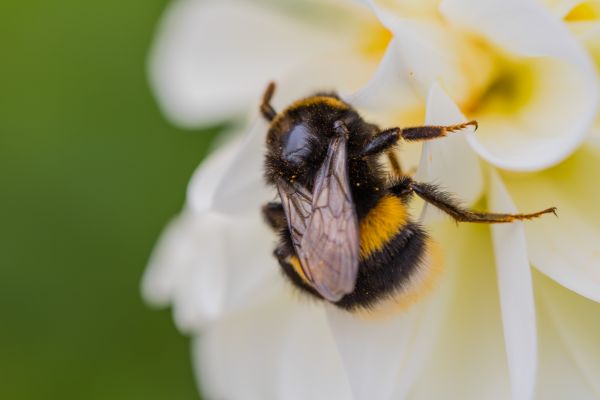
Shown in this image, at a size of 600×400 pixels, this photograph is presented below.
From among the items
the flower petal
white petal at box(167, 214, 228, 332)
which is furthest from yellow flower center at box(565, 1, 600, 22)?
white petal at box(167, 214, 228, 332)

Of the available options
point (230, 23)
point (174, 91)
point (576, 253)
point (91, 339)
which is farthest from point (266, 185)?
point (91, 339)

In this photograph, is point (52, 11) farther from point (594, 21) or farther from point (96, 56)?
point (594, 21)

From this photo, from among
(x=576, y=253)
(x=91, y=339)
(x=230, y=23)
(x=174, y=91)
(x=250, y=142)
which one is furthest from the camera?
(x=91, y=339)

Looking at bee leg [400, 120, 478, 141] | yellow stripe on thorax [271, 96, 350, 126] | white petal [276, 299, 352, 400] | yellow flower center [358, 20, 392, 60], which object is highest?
yellow flower center [358, 20, 392, 60]

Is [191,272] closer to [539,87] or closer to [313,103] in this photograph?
[313,103]

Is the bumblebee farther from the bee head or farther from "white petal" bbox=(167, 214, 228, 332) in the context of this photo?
"white petal" bbox=(167, 214, 228, 332)

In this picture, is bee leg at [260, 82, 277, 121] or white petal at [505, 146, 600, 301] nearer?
white petal at [505, 146, 600, 301]
